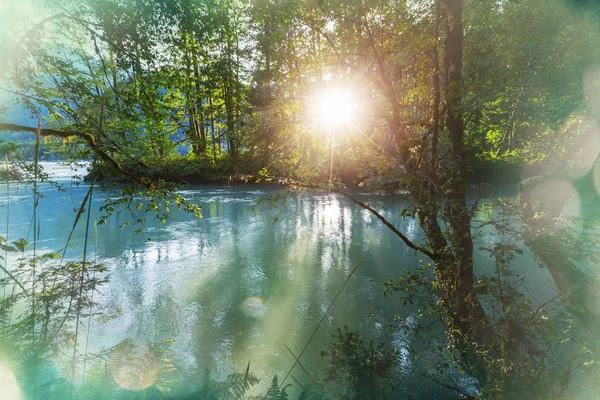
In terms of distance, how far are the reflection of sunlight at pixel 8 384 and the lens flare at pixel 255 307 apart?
451cm

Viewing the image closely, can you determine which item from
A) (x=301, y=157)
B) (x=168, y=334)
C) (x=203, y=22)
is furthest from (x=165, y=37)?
(x=168, y=334)

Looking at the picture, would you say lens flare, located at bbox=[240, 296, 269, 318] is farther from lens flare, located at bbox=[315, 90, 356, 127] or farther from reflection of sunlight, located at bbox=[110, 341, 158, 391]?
lens flare, located at bbox=[315, 90, 356, 127]

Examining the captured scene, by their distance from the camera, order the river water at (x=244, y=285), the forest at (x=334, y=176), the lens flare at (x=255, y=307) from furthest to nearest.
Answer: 1. the lens flare at (x=255, y=307)
2. the river water at (x=244, y=285)
3. the forest at (x=334, y=176)

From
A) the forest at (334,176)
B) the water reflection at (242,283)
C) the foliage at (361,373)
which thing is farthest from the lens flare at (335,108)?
the foliage at (361,373)

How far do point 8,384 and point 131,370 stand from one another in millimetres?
1727

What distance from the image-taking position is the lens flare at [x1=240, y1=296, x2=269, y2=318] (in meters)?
7.25

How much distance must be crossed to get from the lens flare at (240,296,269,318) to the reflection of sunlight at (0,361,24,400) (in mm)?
4507

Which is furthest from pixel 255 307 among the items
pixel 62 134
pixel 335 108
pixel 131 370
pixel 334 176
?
pixel 62 134

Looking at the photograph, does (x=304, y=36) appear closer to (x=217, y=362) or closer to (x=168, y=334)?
(x=217, y=362)

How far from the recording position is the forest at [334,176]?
3.25 metres

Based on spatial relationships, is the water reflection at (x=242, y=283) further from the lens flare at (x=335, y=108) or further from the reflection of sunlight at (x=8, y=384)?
the lens flare at (x=335, y=108)

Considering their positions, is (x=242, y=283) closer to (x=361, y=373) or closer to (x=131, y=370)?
(x=131, y=370)

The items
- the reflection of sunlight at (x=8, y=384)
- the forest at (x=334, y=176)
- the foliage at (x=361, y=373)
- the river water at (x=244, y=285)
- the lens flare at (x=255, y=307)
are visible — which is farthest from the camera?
the lens flare at (x=255, y=307)

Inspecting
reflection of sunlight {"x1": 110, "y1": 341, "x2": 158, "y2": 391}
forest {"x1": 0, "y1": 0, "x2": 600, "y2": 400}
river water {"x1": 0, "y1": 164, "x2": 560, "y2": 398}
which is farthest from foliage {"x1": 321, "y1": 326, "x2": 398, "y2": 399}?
reflection of sunlight {"x1": 110, "y1": 341, "x2": 158, "y2": 391}
